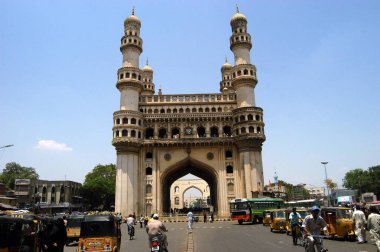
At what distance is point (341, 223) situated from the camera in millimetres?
17469

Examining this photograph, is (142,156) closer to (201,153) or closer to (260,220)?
(201,153)

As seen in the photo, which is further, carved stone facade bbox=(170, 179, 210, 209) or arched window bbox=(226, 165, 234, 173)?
carved stone facade bbox=(170, 179, 210, 209)

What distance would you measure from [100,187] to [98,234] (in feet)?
216

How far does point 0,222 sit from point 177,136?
1704 inches

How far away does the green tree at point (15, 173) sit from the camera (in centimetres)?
8200

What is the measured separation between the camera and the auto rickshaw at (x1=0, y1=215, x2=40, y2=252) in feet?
27.7

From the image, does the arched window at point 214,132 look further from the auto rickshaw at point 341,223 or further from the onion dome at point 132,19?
the auto rickshaw at point 341,223

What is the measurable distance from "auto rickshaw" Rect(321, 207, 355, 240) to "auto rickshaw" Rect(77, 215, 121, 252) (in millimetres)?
11722

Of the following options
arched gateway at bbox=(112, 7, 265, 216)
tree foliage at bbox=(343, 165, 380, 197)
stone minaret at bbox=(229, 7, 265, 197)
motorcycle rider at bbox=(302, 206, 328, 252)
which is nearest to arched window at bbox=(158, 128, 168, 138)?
arched gateway at bbox=(112, 7, 265, 216)

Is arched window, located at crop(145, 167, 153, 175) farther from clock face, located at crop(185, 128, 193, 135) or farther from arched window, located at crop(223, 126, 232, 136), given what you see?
arched window, located at crop(223, 126, 232, 136)

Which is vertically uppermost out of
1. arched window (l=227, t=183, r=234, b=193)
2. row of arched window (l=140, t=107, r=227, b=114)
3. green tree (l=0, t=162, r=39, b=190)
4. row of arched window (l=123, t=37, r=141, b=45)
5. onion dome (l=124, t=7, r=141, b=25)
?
onion dome (l=124, t=7, r=141, b=25)

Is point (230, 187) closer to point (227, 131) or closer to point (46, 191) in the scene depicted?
point (227, 131)

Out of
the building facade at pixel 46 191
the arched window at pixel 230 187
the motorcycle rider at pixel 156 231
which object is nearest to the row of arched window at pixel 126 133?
the arched window at pixel 230 187

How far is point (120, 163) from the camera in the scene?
155 feet
